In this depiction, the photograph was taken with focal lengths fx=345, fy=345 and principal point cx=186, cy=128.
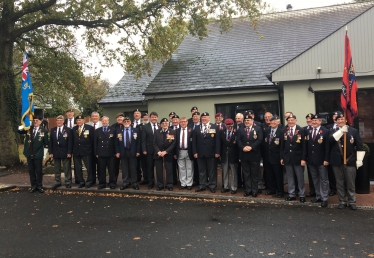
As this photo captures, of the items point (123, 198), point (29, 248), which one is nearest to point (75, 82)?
point (123, 198)

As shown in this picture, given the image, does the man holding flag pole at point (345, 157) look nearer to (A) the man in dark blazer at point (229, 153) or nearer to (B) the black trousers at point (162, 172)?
(A) the man in dark blazer at point (229, 153)

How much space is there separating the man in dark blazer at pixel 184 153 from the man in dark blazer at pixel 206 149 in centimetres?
21

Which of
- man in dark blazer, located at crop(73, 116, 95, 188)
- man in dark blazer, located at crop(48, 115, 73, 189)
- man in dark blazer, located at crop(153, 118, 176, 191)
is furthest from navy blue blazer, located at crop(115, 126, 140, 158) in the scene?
man in dark blazer, located at crop(48, 115, 73, 189)

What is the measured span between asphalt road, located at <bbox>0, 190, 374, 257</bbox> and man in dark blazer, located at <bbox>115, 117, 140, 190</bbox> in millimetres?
1423

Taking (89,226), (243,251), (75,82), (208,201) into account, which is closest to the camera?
(243,251)

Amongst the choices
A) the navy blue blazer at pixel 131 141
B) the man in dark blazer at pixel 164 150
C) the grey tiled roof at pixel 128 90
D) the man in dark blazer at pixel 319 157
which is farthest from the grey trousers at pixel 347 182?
the grey tiled roof at pixel 128 90

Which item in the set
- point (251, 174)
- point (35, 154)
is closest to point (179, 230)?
point (251, 174)

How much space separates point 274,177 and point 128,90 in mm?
10892

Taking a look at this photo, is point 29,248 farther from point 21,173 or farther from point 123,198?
point 21,173

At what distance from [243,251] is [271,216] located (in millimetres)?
2018

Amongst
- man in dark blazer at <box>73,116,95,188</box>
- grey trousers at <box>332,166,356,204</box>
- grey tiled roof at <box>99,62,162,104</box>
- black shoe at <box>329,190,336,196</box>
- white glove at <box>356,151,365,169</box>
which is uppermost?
grey tiled roof at <box>99,62,162,104</box>

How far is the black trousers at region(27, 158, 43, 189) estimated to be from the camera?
987cm

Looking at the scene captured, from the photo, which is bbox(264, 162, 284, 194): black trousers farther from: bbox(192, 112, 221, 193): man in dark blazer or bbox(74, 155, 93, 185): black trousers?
bbox(74, 155, 93, 185): black trousers

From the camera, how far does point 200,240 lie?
5480mm
